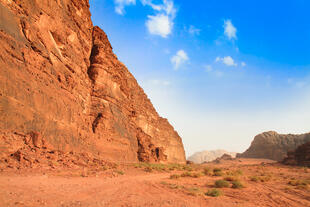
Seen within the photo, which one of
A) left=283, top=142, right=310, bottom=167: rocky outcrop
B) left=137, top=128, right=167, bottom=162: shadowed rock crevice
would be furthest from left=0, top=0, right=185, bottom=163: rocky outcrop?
left=283, top=142, right=310, bottom=167: rocky outcrop

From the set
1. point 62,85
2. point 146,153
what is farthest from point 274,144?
point 62,85

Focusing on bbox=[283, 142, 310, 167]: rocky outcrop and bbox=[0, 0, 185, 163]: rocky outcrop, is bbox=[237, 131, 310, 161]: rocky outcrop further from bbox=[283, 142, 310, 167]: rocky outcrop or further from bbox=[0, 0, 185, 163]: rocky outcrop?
bbox=[0, 0, 185, 163]: rocky outcrop

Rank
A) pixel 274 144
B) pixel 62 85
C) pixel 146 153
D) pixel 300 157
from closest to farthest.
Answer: pixel 62 85 → pixel 146 153 → pixel 300 157 → pixel 274 144

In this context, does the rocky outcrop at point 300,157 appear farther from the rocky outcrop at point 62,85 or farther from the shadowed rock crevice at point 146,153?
the rocky outcrop at point 62,85

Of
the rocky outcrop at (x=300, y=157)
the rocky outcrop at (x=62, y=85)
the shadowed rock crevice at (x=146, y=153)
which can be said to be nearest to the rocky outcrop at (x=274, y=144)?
the rocky outcrop at (x=300, y=157)

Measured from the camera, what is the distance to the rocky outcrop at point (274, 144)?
6899 cm

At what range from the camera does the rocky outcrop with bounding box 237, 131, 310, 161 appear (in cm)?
6899

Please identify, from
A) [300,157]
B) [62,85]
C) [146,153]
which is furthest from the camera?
[300,157]

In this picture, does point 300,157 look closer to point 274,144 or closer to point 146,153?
point 146,153

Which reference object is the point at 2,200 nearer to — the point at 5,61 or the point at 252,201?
the point at 252,201

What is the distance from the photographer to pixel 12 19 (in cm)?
1192

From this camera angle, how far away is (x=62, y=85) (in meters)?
15.4

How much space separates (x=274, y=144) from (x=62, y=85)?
8723cm

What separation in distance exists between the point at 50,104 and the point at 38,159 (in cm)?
560
